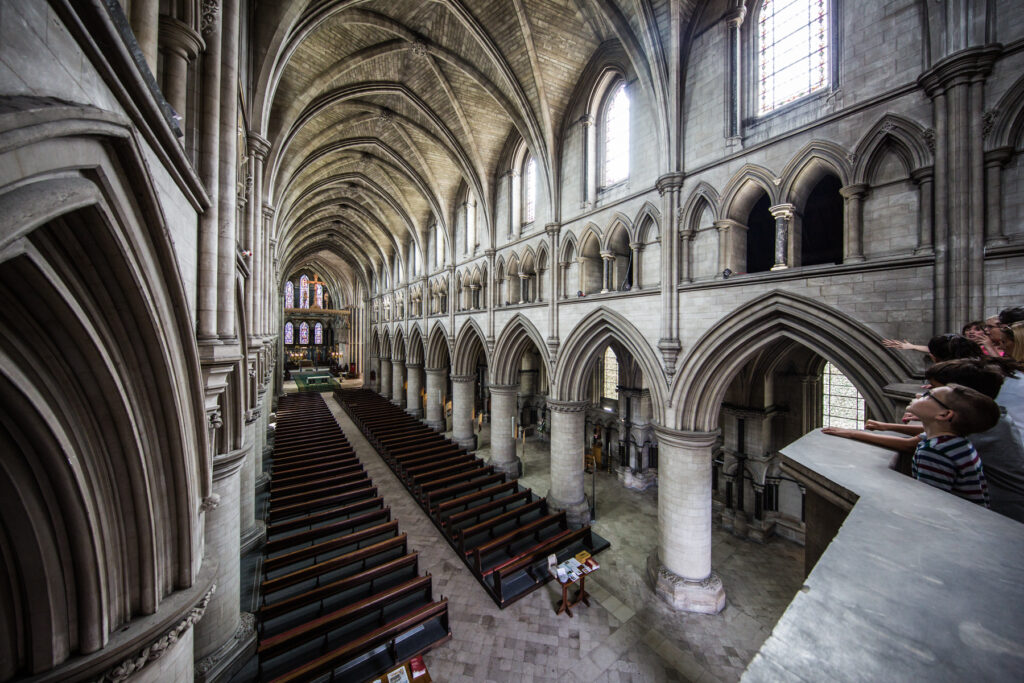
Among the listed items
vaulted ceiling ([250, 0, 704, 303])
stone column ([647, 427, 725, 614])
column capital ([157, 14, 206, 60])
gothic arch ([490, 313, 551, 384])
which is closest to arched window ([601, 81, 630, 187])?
vaulted ceiling ([250, 0, 704, 303])

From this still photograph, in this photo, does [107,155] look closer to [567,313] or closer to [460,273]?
[567,313]

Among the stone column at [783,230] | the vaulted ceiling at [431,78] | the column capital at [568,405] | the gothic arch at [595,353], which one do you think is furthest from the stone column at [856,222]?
the column capital at [568,405]

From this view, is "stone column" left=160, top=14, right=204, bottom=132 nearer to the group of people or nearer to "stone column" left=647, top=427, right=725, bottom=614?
the group of people

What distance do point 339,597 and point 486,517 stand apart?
13.1 ft

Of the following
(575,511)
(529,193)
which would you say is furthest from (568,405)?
(529,193)

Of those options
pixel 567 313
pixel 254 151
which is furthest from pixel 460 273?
pixel 254 151

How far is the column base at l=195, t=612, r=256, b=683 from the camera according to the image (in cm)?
450

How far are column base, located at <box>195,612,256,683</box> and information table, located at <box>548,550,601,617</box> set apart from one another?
175 inches

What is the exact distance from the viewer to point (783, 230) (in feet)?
18.9

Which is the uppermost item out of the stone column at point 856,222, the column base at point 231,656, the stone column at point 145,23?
the stone column at point 145,23

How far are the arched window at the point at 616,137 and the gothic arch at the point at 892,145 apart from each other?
4213 millimetres

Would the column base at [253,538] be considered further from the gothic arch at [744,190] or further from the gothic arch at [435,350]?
the gothic arch at [744,190]

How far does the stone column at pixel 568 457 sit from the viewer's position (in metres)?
9.59

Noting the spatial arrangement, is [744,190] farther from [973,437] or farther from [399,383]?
[399,383]
